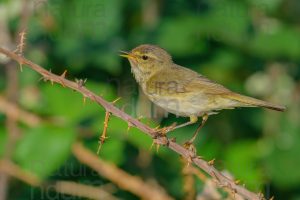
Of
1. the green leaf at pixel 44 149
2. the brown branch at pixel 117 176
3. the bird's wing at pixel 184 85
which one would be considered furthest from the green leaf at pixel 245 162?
the green leaf at pixel 44 149

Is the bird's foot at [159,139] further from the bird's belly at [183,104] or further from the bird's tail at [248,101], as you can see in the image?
the bird's belly at [183,104]

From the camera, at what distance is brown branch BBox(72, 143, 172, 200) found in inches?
202

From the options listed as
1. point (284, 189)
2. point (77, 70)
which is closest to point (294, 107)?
point (284, 189)

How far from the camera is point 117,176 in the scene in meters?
5.25

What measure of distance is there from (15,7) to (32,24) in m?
0.30

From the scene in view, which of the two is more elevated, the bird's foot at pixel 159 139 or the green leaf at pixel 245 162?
the bird's foot at pixel 159 139

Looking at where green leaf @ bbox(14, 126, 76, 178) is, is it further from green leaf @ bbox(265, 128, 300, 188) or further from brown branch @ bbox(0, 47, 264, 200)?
green leaf @ bbox(265, 128, 300, 188)

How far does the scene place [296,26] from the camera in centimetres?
700

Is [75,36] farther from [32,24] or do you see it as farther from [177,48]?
[177,48]

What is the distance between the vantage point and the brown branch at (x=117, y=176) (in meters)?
5.12

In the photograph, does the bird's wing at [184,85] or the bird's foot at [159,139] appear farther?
the bird's wing at [184,85]

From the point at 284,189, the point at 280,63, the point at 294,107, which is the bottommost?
the point at 284,189

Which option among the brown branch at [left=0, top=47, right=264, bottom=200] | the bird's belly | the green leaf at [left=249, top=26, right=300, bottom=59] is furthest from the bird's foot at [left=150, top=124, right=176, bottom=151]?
the green leaf at [left=249, top=26, right=300, bottom=59]

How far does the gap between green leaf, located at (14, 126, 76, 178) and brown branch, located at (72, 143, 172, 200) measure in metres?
0.28
